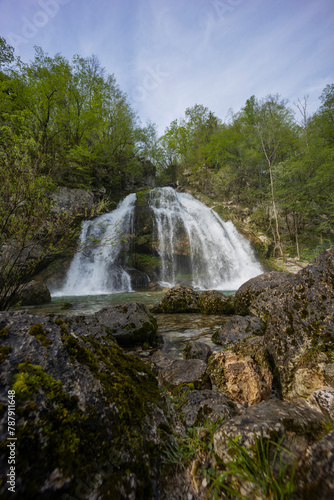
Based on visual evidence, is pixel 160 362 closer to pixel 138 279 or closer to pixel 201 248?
pixel 138 279

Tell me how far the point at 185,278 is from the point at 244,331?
14654 mm

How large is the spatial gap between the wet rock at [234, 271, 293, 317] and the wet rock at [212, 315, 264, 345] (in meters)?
1.26

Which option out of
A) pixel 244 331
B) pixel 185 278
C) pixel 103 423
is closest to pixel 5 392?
pixel 103 423

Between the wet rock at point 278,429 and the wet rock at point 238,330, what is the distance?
13.1ft

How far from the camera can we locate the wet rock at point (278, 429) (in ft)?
3.91

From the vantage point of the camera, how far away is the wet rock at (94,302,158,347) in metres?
5.58

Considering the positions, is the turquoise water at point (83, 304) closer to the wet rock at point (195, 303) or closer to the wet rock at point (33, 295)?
the wet rock at point (33, 295)

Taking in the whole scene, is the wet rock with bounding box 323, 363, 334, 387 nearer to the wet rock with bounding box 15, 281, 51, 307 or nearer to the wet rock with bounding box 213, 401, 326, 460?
the wet rock with bounding box 213, 401, 326, 460

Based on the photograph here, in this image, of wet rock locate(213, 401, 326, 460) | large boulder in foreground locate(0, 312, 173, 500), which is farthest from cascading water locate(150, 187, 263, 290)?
large boulder in foreground locate(0, 312, 173, 500)

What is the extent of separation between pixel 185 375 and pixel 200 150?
36963 mm

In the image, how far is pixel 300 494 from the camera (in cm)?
90

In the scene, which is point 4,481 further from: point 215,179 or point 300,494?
point 215,179

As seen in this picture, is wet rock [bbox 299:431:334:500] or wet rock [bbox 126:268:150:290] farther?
wet rock [bbox 126:268:150:290]

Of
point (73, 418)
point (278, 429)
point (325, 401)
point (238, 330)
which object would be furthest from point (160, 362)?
point (73, 418)
